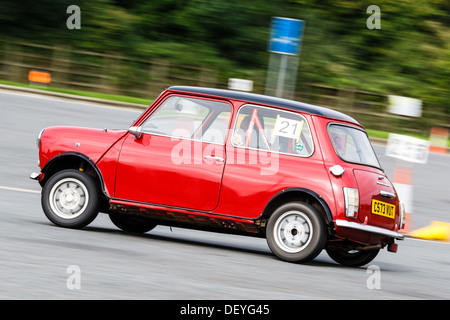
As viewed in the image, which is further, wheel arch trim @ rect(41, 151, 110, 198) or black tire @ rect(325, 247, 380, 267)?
black tire @ rect(325, 247, 380, 267)

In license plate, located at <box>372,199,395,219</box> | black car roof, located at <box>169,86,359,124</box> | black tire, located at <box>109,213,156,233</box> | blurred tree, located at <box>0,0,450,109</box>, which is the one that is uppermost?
blurred tree, located at <box>0,0,450,109</box>

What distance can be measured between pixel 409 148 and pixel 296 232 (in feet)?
13.0

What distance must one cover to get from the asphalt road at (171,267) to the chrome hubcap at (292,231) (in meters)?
0.20

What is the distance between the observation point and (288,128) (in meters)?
8.34

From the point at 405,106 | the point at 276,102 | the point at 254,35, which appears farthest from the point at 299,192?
the point at 254,35

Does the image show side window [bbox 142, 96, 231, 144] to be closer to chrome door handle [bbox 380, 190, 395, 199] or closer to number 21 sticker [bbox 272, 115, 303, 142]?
number 21 sticker [bbox 272, 115, 303, 142]

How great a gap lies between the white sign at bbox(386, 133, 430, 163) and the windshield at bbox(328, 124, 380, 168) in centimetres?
266

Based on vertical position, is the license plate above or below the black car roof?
below

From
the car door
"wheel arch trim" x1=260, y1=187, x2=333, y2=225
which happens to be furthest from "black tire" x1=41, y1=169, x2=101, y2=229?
"wheel arch trim" x1=260, y1=187, x2=333, y2=225

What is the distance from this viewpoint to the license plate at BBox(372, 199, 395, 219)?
8.05 m

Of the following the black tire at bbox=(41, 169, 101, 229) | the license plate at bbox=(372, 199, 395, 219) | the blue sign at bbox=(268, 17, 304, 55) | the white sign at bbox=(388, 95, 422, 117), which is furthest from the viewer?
the white sign at bbox=(388, 95, 422, 117)

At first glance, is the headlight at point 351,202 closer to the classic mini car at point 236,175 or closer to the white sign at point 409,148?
the classic mini car at point 236,175

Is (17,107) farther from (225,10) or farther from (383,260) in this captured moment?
(225,10)

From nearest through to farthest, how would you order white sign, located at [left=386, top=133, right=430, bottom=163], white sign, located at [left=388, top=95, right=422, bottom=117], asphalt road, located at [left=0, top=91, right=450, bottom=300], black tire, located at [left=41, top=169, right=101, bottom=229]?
asphalt road, located at [left=0, top=91, right=450, bottom=300]
black tire, located at [left=41, top=169, right=101, bottom=229]
white sign, located at [left=386, top=133, right=430, bottom=163]
white sign, located at [left=388, top=95, right=422, bottom=117]
